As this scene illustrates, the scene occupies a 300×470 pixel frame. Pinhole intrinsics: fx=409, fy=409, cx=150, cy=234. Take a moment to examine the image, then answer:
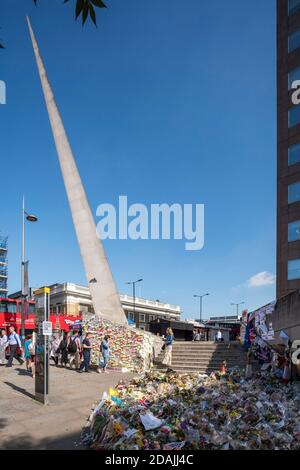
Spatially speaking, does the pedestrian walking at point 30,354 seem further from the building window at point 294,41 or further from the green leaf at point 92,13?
the building window at point 294,41

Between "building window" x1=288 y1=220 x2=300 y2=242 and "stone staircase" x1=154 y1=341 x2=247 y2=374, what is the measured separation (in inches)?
778

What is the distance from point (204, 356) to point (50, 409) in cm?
978

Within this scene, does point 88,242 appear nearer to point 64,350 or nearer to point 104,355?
point 64,350

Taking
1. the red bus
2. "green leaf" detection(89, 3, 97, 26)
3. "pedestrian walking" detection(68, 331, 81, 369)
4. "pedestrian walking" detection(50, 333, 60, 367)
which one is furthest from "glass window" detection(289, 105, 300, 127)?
"green leaf" detection(89, 3, 97, 26)

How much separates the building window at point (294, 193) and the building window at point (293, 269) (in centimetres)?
543

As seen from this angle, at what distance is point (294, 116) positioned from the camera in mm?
37406

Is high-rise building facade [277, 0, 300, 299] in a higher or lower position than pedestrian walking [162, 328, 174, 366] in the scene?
higher

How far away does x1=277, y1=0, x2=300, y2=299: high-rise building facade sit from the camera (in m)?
36.1

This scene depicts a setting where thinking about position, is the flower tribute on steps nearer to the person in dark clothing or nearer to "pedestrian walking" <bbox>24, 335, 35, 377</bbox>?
the person in dark clothing

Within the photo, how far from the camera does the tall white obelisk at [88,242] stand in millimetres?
20438

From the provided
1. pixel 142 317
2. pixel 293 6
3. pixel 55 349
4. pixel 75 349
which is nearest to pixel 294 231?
pixel 293 6

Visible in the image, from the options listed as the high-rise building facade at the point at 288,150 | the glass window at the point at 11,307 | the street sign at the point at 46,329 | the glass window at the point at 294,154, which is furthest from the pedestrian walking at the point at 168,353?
the glass window at the point at 294,154

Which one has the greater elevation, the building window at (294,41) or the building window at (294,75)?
the building window at (294,41)
